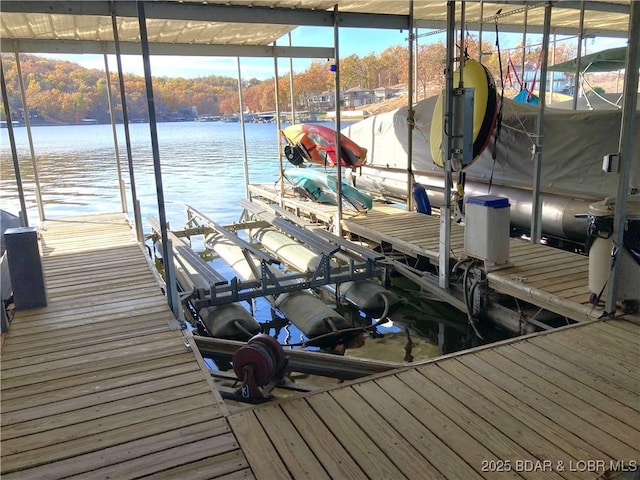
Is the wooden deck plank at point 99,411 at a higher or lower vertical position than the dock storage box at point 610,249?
lower

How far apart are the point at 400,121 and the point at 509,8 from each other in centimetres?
283

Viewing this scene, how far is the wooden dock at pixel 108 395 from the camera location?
2.46 m

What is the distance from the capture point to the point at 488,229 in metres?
5.12

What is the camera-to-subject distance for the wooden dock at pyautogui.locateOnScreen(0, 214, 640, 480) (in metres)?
2.42

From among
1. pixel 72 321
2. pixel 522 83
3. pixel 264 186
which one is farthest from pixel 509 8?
pixel 72 321

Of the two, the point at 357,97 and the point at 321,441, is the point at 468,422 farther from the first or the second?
the point at 357,97

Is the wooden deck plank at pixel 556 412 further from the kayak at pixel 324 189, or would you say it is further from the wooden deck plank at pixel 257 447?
the kayak at pixel 324 189

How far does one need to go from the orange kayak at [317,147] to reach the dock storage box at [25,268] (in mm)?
6558

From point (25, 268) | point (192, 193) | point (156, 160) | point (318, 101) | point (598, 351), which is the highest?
point (318, 101)

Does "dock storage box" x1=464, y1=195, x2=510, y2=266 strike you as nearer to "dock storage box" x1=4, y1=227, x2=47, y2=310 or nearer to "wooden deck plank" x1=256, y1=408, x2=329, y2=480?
"wooden deck plank" x1=256, y1=408, x2=329, y2=480

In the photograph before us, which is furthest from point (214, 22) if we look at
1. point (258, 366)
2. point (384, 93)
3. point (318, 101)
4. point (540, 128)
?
point (384, 93)

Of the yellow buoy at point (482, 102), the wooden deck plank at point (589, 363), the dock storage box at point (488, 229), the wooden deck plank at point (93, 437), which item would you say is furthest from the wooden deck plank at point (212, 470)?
the yellow buoy at point (482, 102)

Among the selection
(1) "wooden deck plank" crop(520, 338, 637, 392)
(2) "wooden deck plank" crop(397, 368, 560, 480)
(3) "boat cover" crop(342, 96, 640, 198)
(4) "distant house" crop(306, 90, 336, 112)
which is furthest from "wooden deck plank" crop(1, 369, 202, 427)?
(4) "distant house" crop(306, 90, 336, 112)

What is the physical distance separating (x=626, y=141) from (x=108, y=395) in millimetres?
3861
